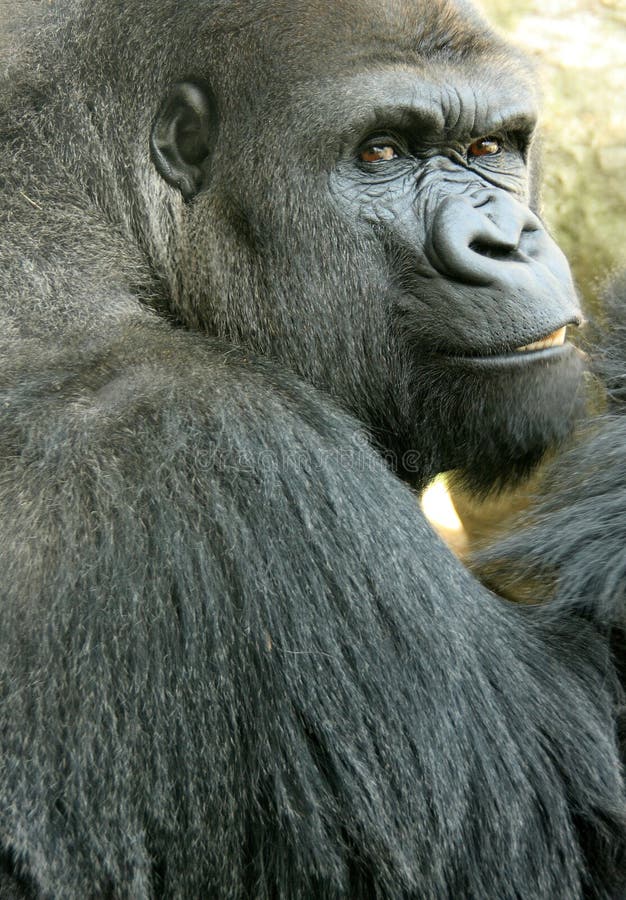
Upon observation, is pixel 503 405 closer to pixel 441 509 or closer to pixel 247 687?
pixel 247 687

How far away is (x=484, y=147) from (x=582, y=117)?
7.32 feet

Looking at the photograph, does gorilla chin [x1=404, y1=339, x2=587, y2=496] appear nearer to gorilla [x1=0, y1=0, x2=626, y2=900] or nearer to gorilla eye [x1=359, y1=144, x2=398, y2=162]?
gorilla [x1=0, y1=0, x2=626, y2=900]

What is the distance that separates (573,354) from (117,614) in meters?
1.40

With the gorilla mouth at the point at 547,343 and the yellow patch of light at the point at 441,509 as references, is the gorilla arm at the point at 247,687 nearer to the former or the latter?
the gorilla mouth at the point at 547,343

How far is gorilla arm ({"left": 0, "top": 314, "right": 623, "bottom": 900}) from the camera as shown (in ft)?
6.15

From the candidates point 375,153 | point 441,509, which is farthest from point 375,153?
point 441,509

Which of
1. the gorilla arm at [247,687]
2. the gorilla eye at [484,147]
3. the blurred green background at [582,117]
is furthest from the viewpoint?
the blurred green background at [582,117]

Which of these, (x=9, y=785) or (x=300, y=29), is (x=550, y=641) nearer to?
(x=9, y=785)

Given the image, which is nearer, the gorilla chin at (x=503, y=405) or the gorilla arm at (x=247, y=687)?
the gorilla arm at (x=247, y=687)

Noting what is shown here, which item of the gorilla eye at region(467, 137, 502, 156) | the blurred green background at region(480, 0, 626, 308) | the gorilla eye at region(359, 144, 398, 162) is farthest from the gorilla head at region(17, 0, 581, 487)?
the blurred green background at region(480, 0, 626, 308)

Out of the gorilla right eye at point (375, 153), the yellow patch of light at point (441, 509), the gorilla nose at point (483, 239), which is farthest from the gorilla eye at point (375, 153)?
the yellow patch of light at point (441, 509)

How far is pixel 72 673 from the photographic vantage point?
6.14 feet

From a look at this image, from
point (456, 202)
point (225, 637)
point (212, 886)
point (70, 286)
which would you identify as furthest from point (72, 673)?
point (456, 202)

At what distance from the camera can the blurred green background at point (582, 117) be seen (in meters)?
4.82
